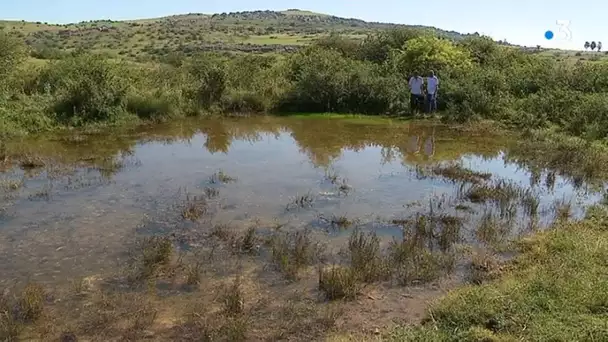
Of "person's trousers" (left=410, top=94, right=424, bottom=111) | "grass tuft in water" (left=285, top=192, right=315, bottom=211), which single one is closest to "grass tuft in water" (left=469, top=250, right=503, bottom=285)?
"grass tuft in water" (left=285, top=192, right=315, bottom=211)

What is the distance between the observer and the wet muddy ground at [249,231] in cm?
615

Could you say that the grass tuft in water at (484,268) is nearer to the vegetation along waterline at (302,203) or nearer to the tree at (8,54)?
the vegetation along waterline at (302,203)

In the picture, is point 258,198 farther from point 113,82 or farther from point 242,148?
point 113,82

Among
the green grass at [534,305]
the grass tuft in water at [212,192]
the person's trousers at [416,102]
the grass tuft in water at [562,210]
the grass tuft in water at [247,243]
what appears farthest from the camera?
the person's trousers at [416,102]

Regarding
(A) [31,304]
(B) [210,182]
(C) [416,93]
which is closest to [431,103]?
(C) [416,93]

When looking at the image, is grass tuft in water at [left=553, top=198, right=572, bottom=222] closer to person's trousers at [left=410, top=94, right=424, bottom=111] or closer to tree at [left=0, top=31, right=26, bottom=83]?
person's trousers at [left=410, top=94, right=424, bottom=111]

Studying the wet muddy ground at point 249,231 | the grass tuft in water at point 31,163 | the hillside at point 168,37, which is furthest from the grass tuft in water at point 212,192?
the hillside at point 168,37

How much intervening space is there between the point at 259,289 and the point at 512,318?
2.92 metres

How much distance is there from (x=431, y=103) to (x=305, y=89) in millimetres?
4751

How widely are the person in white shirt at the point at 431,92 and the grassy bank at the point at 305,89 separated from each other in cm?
47

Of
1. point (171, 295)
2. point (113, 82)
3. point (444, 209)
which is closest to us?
point (171, 295)

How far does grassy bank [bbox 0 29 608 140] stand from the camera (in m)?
17.4

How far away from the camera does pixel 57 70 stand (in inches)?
771

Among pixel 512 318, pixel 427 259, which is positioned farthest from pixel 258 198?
pixel 512 318
